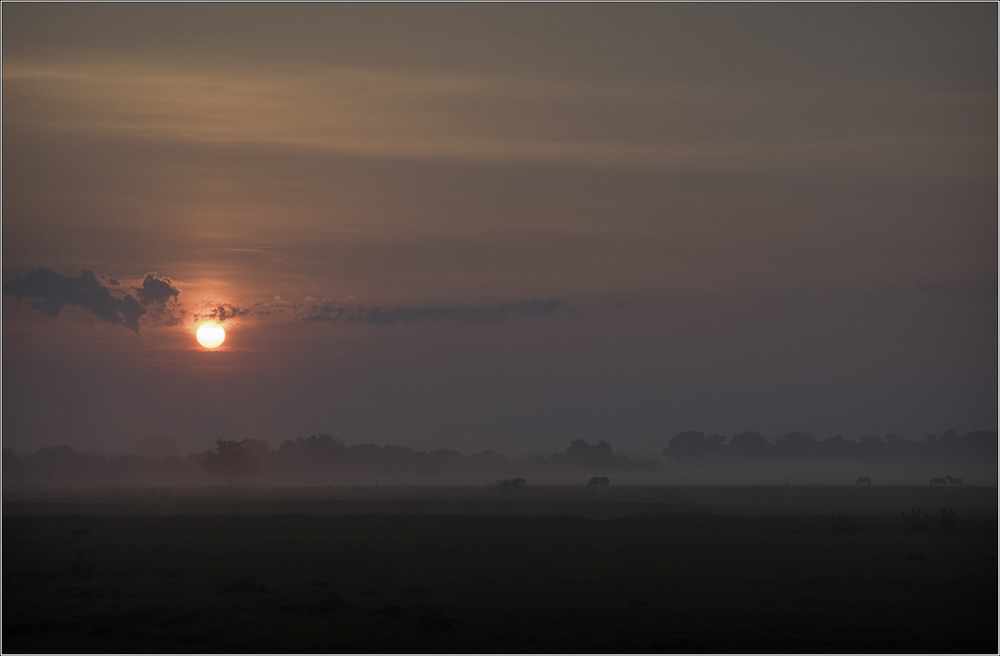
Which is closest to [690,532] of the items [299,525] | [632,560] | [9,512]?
[632,560]

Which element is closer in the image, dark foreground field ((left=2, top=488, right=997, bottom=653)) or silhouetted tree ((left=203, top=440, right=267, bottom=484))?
dark foreground field ((left=2, top=488, right=997, bottom=653))

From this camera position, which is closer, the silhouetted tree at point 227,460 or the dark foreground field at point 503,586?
the dark foreground field at point 503,586

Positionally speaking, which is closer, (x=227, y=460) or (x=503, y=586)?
(x=503, y=586)

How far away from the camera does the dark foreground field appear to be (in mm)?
32719

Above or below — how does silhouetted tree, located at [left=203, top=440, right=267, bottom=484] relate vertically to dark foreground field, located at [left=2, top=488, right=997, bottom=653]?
above

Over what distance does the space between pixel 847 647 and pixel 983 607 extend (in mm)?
7869

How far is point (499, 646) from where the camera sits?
1255 inches

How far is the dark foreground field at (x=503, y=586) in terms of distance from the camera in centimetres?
3272

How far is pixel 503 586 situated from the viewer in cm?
4062

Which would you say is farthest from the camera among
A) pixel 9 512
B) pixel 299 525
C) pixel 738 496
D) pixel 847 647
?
pixel 738 496

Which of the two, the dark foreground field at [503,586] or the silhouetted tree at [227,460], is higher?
the silhouetted tree at [227,460]

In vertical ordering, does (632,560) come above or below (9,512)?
below

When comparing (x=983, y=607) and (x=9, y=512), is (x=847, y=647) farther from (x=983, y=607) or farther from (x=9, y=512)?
(x=9, y=512)

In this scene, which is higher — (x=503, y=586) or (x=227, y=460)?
(x=227, y=460)
